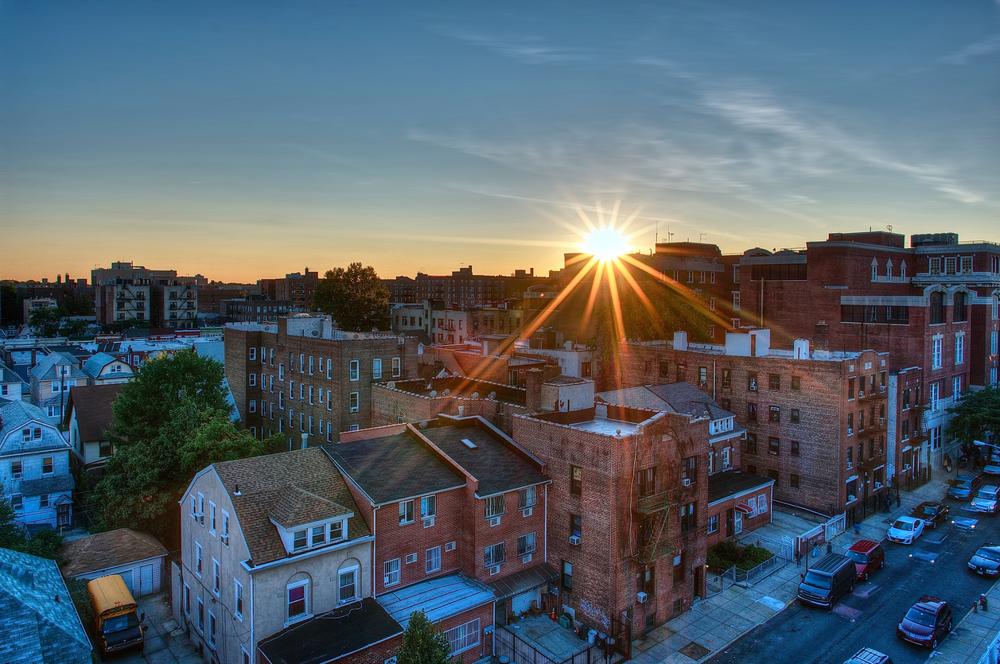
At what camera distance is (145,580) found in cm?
3575

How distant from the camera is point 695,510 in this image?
33.3 metres

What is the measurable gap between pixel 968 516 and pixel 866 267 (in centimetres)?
2743

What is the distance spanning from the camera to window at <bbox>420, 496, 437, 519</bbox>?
29131 mm

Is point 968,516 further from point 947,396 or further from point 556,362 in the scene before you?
point 556,362

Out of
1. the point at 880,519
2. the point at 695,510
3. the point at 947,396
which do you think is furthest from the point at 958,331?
the point at 695,510

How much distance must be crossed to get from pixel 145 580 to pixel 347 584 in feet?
56.0

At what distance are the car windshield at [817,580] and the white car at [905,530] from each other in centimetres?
1274

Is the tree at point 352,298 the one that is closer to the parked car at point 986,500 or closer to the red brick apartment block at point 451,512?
the red brick apartment block at point 451,512

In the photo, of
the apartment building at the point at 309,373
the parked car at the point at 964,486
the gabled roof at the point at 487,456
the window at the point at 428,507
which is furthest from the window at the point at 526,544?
the parked car at the point at 964,486

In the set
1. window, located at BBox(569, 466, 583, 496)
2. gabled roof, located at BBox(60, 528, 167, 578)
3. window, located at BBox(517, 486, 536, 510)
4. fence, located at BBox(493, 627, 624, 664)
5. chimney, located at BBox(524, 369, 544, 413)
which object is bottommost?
fence, located at BBox(493, 627, 624, 664)

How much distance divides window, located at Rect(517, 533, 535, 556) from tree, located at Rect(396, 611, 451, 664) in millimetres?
10553

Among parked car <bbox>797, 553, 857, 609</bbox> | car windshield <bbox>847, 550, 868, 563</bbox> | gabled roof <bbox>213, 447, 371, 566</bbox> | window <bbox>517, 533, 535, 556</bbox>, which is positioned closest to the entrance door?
gabled roof <bbox>213, 447, 371, 566</bbox>

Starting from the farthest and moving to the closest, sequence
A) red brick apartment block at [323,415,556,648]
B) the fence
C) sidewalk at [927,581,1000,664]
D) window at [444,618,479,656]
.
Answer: sidewalk at [927,581,1000,664], red brick apartment block at [323,415,556,648], the fence, window at [444,618,479,656]

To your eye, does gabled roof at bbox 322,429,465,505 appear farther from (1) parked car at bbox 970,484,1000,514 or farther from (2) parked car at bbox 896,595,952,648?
(1) parked car at bbox 970,484,1000,514
